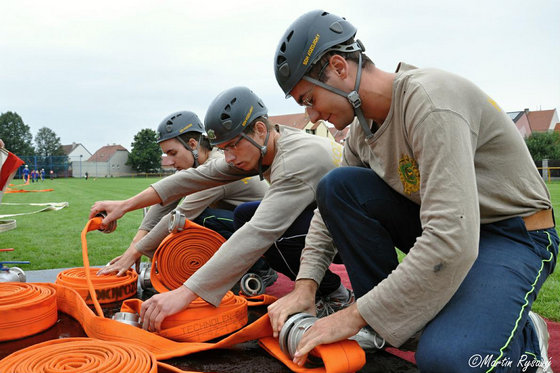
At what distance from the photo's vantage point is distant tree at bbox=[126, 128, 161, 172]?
255 ft

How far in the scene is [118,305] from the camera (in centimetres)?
347

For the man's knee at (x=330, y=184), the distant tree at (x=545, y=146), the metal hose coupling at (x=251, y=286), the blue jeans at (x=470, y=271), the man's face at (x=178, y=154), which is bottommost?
the distant tree at (x=545, y=146)

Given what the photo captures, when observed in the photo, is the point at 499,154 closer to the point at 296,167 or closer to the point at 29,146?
the point at 296,167

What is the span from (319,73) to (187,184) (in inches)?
76.4

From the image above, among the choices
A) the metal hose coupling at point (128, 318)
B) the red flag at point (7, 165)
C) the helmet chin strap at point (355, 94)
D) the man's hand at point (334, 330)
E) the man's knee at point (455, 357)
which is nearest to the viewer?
the man's knee at point (455, 357)

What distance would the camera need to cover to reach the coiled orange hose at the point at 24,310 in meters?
2.61

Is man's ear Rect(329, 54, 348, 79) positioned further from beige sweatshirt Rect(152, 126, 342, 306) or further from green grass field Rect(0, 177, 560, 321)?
green grass field Rect(0, 177, 560, 321)

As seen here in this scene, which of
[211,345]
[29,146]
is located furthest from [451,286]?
[29,146]

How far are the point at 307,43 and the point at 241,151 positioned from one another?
1.25m

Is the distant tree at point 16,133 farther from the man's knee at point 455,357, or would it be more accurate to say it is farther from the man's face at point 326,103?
the man's knee at point 455,357

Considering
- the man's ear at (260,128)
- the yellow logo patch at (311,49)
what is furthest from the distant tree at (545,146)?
the yellow logo patch at (311,49)

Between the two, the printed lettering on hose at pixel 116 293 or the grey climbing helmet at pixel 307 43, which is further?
the printed lettering on hose at pixel 116 293

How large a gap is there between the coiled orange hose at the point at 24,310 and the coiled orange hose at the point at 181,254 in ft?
2.39

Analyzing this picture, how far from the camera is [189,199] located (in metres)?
4.20
